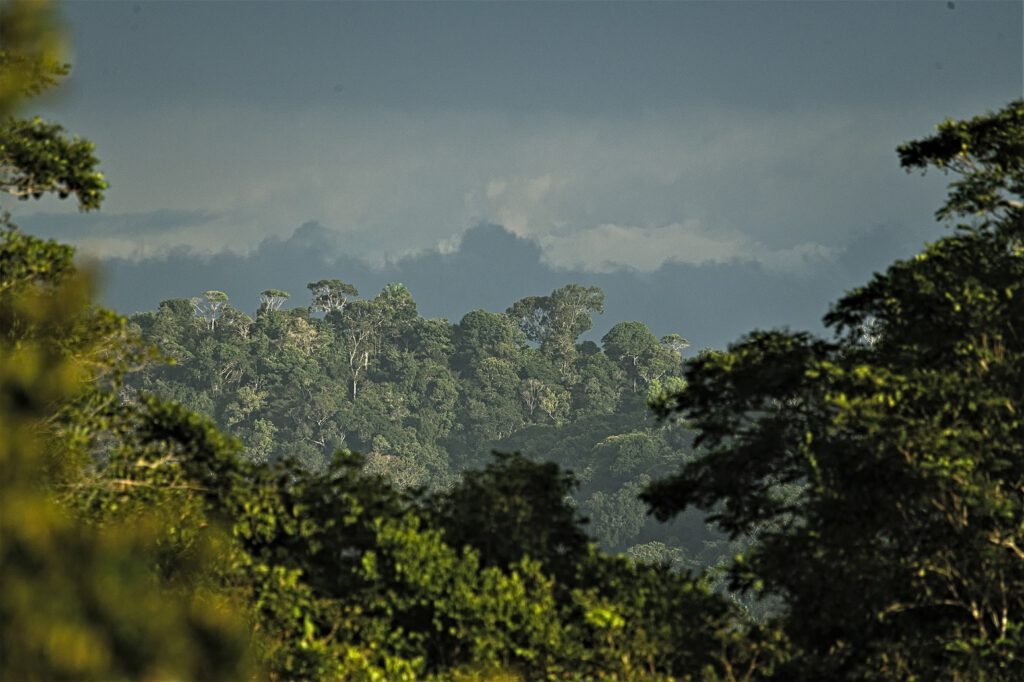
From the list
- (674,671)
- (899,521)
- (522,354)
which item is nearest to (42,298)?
(674,671)

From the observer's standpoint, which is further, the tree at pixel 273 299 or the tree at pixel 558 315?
the tree at pixel 558 315

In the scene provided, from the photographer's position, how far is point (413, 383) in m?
157

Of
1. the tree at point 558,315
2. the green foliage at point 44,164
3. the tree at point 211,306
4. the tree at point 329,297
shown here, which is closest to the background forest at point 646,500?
the green foliage at point 44,164

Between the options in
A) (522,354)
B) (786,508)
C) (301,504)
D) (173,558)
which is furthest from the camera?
(522,354)

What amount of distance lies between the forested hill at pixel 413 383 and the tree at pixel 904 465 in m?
106

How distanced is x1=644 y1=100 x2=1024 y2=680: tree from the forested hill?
106 metres

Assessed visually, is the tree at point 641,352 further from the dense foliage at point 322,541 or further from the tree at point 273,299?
the dense foliage at point 322,541

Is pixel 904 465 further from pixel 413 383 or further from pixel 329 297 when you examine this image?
pixel 329 297

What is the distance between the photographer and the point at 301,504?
65.9 feet

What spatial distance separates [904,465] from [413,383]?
138m

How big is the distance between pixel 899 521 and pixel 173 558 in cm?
914

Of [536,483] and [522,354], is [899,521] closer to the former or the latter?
[536,483]

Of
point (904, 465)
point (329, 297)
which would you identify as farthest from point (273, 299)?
point (904, 465)

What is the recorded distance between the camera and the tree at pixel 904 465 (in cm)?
1919
